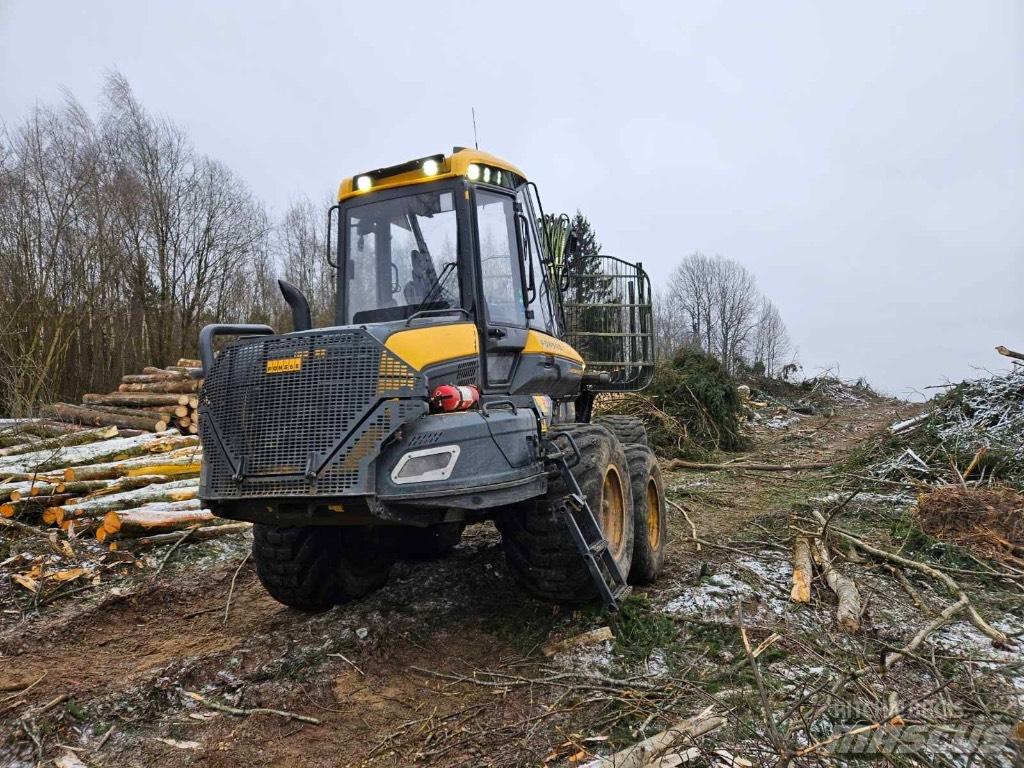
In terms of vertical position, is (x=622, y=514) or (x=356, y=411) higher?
(x=356, y=411)

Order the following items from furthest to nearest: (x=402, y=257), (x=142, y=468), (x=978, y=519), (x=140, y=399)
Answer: (x=140, y=399), (x=142, y=468), (x=978, y=519), (x=402, y=257)

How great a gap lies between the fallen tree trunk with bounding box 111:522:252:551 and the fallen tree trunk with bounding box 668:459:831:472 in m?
6.24

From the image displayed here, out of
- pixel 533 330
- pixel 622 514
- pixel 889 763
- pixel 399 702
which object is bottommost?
pixel 399 702

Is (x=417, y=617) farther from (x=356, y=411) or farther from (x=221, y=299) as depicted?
(x=221, y=299)

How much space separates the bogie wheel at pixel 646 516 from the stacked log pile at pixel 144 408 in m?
7.32

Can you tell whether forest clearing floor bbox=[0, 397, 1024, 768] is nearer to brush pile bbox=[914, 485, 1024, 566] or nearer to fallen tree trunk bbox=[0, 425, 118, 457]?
brush pile bbox=[914, 485, 1024, 566]

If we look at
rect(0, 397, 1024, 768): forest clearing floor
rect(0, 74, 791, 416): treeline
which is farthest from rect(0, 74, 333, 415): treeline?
rect(0, 397, 1024, 768): forest clearing floor

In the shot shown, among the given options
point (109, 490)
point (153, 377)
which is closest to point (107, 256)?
point (153, 377)

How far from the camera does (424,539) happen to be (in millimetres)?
5699

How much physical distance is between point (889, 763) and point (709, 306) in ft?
163

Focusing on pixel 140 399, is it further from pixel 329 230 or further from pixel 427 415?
pixel 427 415

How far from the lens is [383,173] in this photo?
16.0 ft

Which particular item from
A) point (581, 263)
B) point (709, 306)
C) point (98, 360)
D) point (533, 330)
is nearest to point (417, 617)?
point (533, 330)

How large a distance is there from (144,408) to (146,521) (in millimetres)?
6599
